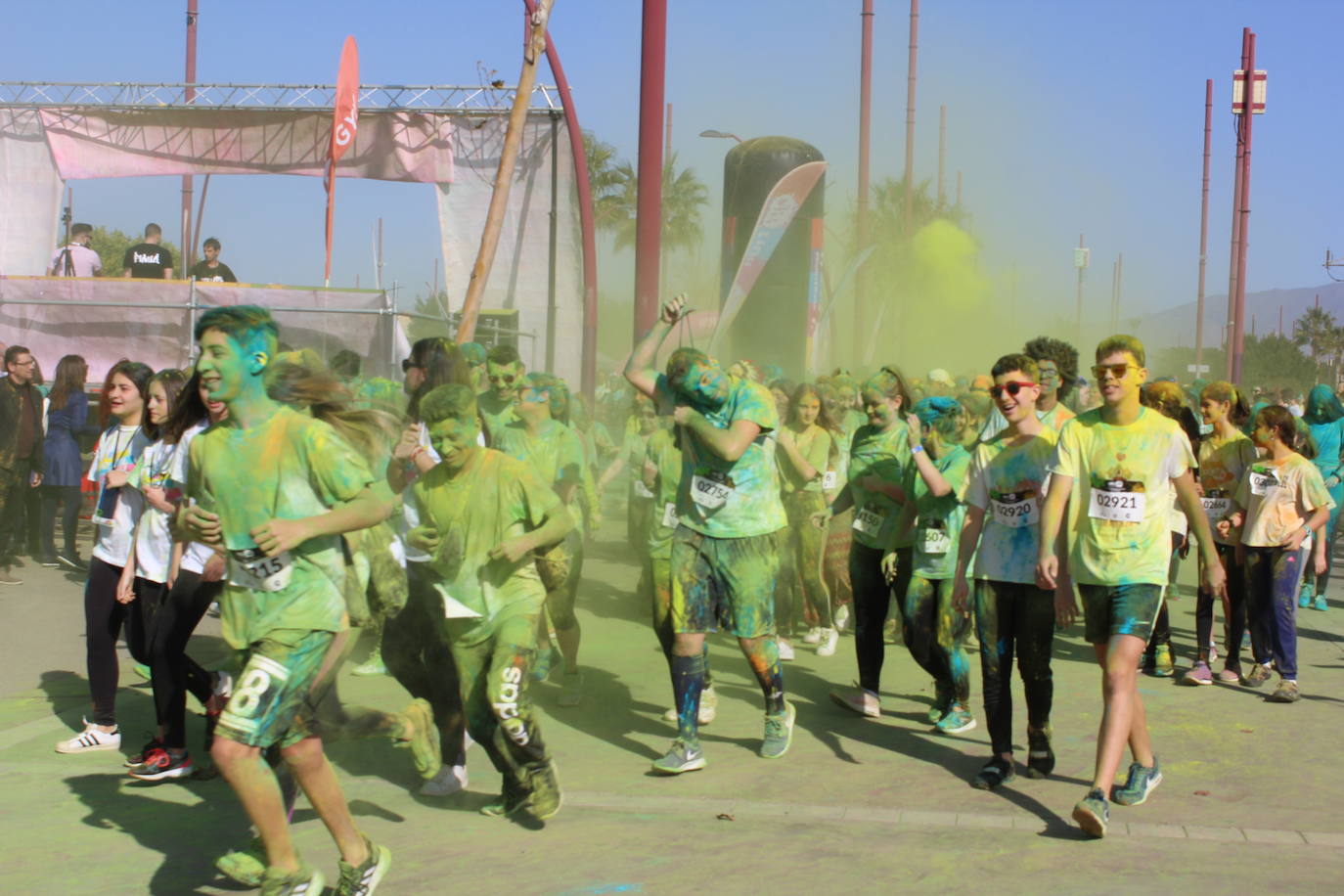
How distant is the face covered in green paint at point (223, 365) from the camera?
4.21m

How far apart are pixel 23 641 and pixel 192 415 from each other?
508cm

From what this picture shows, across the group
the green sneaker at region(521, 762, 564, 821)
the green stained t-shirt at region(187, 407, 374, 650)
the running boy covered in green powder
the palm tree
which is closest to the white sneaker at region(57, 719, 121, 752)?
the running boy covered in green powder

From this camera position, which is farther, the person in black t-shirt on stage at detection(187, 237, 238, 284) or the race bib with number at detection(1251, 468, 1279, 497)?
the person in black t-shirt on stage at detection(187, 237, 238, 284)

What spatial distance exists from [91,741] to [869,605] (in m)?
3.88

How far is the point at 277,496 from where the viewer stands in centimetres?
421

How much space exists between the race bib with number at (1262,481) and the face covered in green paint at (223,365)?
20.4 feet

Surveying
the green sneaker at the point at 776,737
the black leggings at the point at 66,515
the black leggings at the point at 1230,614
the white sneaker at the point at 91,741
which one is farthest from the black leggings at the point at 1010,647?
the black leggings at the point at 66,515

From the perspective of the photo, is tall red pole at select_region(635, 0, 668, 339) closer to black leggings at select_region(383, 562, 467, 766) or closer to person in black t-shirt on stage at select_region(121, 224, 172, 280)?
person in black t-shirt on stage at select_region(121, 224, 172, 280)

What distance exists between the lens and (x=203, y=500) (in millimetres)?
4293

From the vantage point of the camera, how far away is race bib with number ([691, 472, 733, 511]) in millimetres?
6168

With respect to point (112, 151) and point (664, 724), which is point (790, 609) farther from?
point (112, 151)

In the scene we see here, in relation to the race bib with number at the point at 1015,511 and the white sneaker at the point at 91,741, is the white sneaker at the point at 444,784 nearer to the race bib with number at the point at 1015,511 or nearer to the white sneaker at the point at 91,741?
the white sneaker at the point at 91,741

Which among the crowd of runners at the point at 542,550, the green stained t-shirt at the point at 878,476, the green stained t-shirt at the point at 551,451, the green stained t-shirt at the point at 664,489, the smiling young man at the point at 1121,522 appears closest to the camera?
the crowd of runners at the point at 542,550

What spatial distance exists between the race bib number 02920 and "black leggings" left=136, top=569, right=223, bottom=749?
3636mm
